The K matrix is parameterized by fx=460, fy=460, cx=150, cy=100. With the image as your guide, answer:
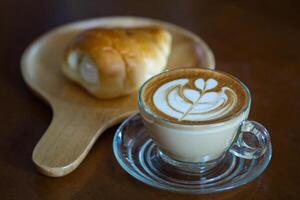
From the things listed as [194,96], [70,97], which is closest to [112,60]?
[70,97]

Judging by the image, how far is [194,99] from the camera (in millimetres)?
715

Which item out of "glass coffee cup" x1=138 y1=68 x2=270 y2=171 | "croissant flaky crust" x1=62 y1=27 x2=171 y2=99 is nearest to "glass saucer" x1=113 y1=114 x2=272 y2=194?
"glass coffee cup" x1=138 y1=68 x2=270 y2=171

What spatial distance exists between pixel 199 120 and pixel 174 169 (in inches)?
3.8

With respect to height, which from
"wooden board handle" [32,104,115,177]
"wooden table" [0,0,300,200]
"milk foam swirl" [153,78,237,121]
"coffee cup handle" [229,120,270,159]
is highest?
"milk foam swirl" [153,78,237,121]

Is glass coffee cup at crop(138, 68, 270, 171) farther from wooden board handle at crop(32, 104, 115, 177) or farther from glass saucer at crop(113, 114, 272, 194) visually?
wooden board handle at crop(32, 104, 115, 177)

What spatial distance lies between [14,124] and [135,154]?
24 cm

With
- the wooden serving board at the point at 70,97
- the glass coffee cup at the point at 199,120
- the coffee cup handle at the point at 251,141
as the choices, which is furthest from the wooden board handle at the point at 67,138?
the coffee cup handle at the point at 251,141

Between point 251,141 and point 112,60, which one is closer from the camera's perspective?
point 251,141

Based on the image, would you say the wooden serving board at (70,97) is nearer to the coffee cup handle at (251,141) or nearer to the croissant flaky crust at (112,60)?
the croissant flaky crust at (112,60)

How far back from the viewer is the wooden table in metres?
0.68

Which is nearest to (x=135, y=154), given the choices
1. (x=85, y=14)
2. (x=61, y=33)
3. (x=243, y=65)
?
(x=243, y=65)

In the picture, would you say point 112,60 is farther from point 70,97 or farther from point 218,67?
point 218,67

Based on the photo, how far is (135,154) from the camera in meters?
0.75

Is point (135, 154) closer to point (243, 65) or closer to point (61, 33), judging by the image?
point (243, 65)
